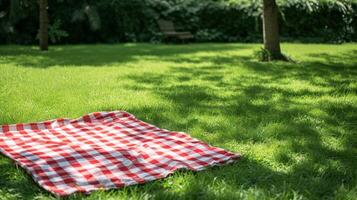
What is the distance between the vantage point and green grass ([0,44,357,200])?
3467 millimetres

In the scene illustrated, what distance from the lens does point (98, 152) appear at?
4.18 metres

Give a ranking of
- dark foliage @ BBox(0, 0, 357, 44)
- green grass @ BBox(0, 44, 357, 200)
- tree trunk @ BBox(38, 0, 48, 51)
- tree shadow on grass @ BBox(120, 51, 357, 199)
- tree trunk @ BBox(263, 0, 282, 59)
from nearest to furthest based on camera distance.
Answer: green grass @ BBox(0, 44, 357, 200)
tree shadow on grass @ BBox(120, 51, 357, 199)
tree trunk @ BBox(263, 0, 282, 59)
tree trunk @ BBox(38, 0, 48, 51)
dark foliage @ BBox(0, 0, 357, 44)

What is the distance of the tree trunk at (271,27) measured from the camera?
10578 mm

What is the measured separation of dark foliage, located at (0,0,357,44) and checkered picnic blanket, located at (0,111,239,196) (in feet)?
37.4

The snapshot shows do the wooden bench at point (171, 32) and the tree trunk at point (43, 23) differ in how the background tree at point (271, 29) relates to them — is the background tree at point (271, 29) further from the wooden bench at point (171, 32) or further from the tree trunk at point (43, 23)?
the wooden bench at point (171, 32)

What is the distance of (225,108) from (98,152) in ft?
7.58

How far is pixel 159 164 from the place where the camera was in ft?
12.8

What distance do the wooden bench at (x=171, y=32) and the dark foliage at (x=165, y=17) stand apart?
1.23 ft

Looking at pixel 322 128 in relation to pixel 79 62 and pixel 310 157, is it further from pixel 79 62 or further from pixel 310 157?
pixel 79 62

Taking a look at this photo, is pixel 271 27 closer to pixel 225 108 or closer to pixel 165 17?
pixel 225 108

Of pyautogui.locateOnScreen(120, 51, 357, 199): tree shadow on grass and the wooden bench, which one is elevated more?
the wooden bench

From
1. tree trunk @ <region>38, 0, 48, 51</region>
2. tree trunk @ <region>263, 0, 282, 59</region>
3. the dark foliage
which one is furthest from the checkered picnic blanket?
the dark foliage

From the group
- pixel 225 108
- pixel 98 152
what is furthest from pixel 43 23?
pixel 98 152

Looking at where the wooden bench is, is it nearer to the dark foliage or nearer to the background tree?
the dark foliage
